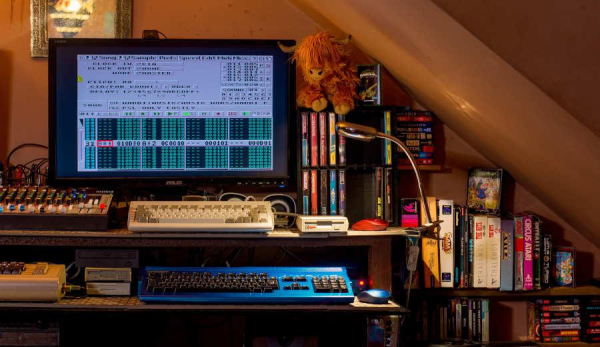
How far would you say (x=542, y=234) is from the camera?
7.60 feet

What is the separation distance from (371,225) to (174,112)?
77cm

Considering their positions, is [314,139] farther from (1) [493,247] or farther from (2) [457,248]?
(1) [493,247]

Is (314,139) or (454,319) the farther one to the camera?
(454,319)

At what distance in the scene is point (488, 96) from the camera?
198 cm

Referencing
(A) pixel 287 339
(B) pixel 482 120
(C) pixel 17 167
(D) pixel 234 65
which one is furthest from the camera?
(C) pixel 17 167

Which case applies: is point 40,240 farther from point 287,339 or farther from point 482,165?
point 482,165

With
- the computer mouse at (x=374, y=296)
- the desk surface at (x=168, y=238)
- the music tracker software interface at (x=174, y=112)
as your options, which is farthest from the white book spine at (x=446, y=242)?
the music tracker software interface at (x=174, y=112)

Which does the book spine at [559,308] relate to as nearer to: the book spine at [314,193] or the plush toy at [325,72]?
the book spine at [314,193]

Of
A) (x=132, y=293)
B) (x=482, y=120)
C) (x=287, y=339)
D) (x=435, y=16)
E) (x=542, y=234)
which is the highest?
(x=435, y=16)

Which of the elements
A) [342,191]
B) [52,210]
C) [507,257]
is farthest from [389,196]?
[52,210]

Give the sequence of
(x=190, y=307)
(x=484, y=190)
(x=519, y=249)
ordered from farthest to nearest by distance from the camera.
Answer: (x=484, y=190) → (x=519, y=249) → (x=190, y=307)

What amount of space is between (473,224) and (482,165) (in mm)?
326

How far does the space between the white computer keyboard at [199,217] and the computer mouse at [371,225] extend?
287mm

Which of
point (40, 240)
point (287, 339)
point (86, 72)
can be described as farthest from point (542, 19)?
point (40, 240)
